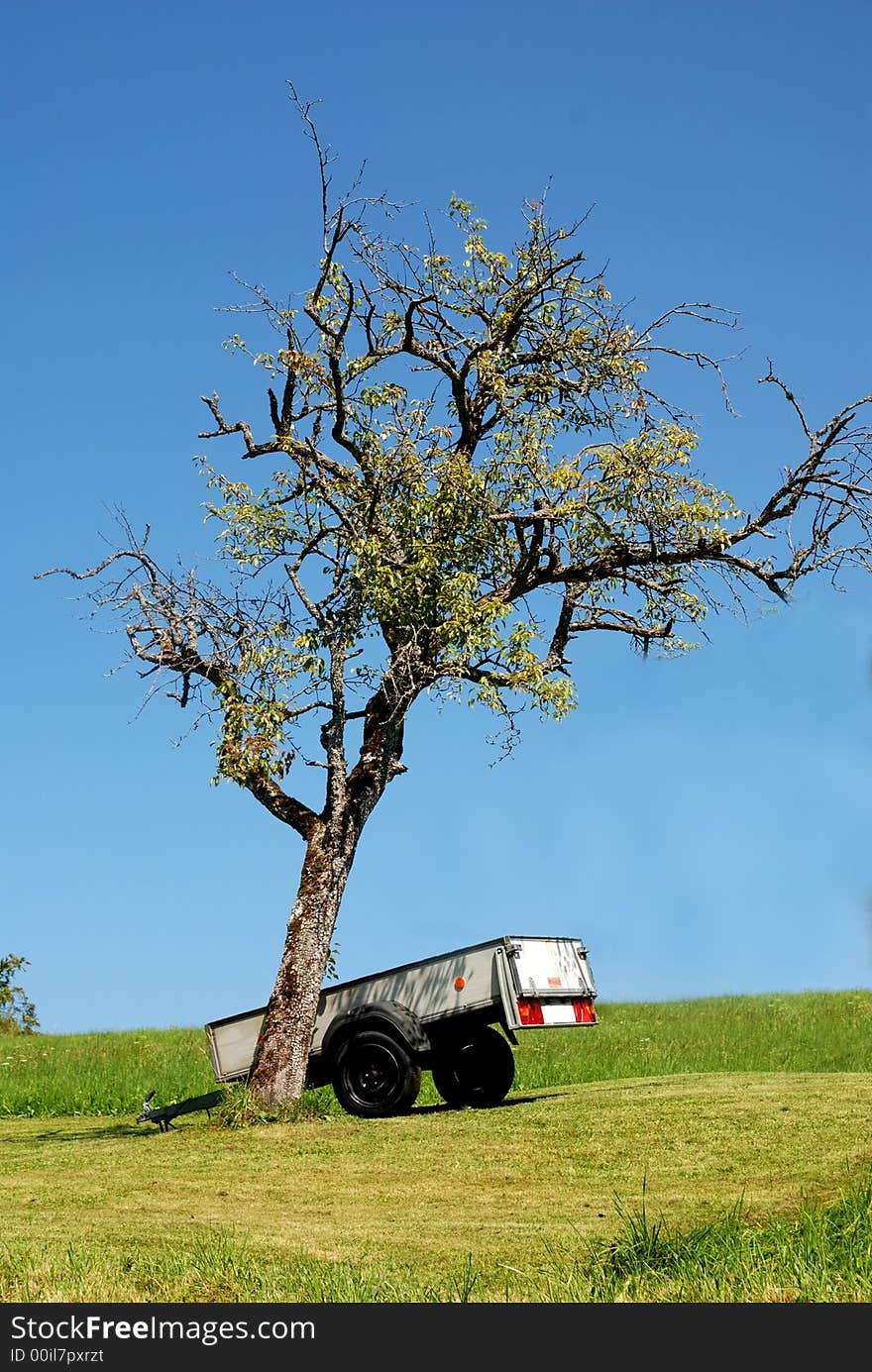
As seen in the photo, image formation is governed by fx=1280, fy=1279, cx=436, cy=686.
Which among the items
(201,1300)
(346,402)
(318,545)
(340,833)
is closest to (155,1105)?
(340,833)

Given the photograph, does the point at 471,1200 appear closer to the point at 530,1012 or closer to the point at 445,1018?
the point at 530,1012

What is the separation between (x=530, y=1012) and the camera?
1780cm

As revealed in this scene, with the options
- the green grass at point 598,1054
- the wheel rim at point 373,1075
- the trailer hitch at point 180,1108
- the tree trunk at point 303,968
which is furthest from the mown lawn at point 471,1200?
the green grass at point 598,1054

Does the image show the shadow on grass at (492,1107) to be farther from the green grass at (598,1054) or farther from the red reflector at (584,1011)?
the green grass at (598,1054)

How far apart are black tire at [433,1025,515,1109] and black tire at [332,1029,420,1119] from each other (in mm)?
993

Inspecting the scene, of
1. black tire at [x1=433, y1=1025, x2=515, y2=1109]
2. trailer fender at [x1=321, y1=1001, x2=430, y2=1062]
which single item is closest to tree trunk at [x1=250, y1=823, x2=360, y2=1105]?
trailer fender at [x1=321, y1=1001, x2=430, y2=1062]

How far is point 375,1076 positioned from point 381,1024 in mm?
972

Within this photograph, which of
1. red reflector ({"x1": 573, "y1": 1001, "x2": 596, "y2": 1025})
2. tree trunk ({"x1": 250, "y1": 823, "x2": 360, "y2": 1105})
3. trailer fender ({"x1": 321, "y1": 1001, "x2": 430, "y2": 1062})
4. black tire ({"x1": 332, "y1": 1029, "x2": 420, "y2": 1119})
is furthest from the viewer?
tree trunk ({"x1": 250, "y1": 823, "x2": 360, "y2": 1105})

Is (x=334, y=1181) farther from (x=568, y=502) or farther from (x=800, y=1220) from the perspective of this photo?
(x=568, y=502)

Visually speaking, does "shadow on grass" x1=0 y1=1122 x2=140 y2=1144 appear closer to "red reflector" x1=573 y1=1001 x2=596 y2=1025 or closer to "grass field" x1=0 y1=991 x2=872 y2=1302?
"grass field" x1=0 y1=991 x2=872 y2=1302

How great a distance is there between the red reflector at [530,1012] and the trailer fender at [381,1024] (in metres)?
1.61

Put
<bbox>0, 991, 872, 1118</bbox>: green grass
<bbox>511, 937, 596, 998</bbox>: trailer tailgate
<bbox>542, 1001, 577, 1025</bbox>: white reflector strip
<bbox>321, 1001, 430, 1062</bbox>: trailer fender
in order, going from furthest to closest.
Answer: <bbox>0, 991, 872, 1118</bbox>: green grass → <bbox>321, 1001, 430, 1062</bbox>: trailer fender → <bbox>542, 1001, 577, 1025</bbox>: white reflector strip → <bbox>511, 937, 596, 998</bbox>: trailer tailgate

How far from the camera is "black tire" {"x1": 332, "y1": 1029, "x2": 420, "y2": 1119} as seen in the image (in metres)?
18.6

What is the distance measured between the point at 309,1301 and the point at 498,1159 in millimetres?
7048
